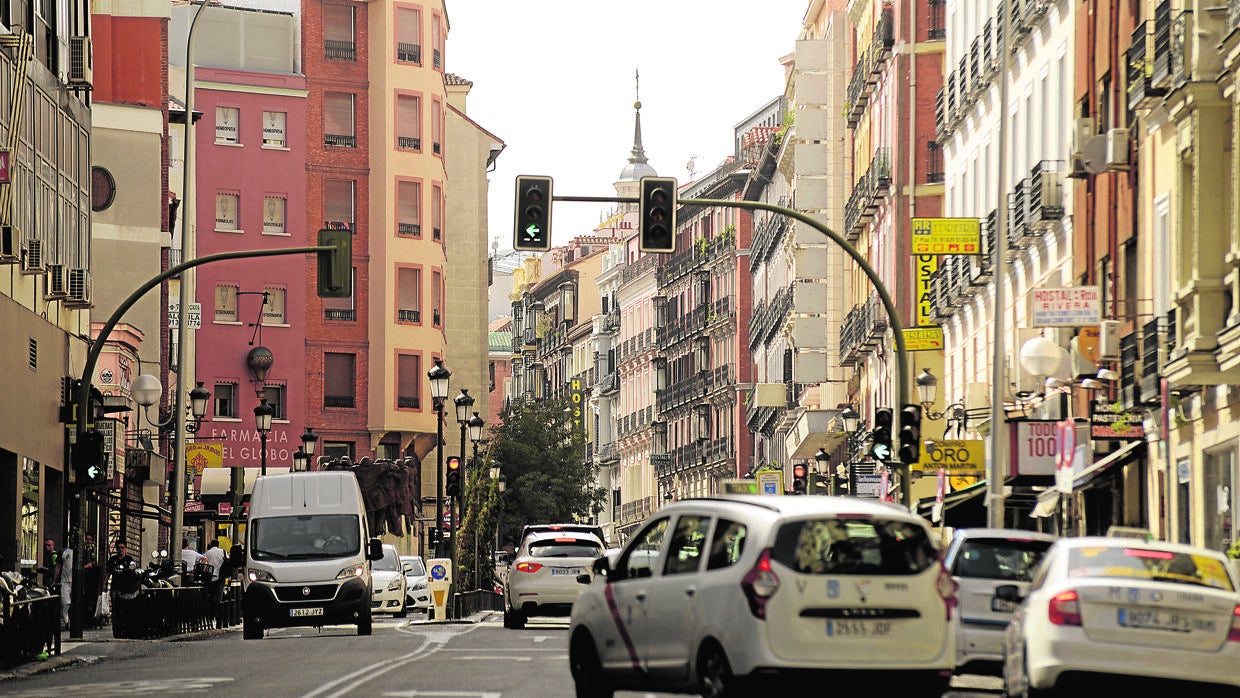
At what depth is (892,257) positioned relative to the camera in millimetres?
67000

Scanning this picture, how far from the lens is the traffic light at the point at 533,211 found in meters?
31.2

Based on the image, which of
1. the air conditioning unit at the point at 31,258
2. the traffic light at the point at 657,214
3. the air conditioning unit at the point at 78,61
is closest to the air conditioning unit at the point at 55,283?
the air conditioning unit at the point at 31,258

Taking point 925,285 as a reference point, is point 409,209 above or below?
above

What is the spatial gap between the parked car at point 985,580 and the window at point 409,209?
6443cm

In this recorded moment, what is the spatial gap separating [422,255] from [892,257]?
26.1 metres

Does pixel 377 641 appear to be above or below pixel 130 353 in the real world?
below

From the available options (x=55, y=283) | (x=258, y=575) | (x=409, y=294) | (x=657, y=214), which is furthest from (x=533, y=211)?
(x=409, y=294)

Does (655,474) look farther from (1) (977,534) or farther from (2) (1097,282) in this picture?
(1) (977,534)

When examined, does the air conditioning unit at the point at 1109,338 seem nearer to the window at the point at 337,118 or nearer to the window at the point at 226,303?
the window at the point at 226,303

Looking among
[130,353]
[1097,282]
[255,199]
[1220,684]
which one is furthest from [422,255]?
[1220,684]

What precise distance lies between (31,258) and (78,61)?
20.6 ft

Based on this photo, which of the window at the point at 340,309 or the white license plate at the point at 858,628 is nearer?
the white license plate at the point at 858,628

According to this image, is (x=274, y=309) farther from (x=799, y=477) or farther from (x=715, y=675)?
(x=715, y=675)

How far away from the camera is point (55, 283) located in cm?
4416
